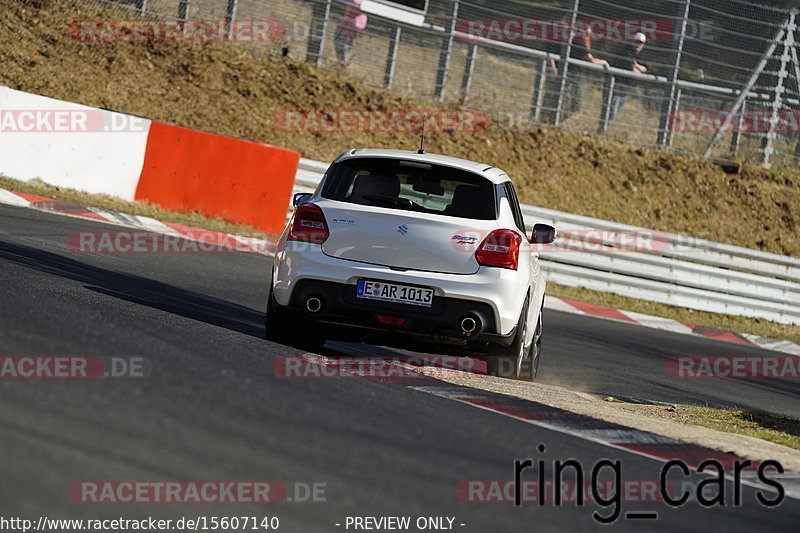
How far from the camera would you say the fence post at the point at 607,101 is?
942 inches

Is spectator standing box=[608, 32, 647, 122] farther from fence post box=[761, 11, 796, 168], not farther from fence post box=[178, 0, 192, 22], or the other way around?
fence post box=[178, 0, 192, 22]

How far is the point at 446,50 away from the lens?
78.2ft

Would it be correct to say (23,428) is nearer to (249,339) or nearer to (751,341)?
(249,339)

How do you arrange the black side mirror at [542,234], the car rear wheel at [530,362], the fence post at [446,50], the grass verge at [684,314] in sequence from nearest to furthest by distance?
the black side mirror at [542,234], the car rear wheel at [530,362], the grass verge at [684,314], the fence post at [446,50]

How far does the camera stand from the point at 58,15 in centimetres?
2400

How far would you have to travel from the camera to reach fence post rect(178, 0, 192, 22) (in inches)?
944

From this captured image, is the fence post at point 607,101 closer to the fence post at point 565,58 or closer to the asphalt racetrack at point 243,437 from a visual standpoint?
the fence post at point 565,58

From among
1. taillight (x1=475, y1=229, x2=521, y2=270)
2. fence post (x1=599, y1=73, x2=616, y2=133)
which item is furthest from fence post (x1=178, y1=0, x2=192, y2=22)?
taillight (x1=475, y1=229, x2=521, y2=270)

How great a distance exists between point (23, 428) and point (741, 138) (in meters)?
22.5

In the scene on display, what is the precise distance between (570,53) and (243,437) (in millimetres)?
19483

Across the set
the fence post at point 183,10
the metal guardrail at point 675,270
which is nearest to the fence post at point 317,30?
the fence post at point 183,10

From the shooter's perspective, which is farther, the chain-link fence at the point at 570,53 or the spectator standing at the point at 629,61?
the spectator standing at the point at 629,61

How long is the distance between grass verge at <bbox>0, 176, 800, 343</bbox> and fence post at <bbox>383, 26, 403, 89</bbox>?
6998 mm

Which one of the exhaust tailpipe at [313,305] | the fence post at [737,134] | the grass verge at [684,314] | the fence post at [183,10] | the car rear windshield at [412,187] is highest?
the fence post at [183,10]
